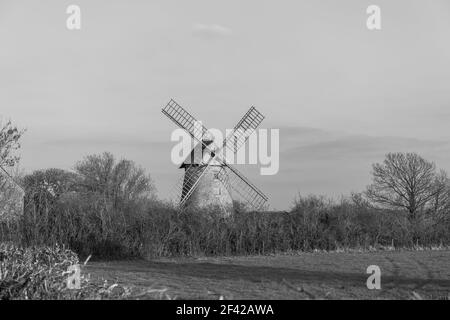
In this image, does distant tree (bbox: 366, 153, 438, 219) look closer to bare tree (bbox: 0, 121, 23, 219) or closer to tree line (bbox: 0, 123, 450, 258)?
tree line (bbox: 0, 123, 450, 258)

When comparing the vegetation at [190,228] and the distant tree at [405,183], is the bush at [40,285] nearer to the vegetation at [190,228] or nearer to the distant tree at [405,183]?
the vegetation at [190,228]

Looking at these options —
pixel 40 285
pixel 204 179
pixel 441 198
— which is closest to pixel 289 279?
pixel 40 285

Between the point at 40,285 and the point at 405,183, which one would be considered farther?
the point at 405,183

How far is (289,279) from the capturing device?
14781 mm

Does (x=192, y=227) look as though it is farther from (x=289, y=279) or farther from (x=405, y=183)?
(x=405, y=183)

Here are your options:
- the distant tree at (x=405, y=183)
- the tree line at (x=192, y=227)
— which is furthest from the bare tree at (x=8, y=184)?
the distant tree at (x=405, y=183)

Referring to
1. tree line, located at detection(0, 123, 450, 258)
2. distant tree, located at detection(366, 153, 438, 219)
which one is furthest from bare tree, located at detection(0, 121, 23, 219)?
distant tree, located at detection(366, 153, 438, 219)

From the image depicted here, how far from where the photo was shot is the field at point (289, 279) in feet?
39.0

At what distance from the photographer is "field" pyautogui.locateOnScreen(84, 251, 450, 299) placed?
11898mm

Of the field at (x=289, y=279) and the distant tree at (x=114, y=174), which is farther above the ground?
the distant tree at (x=114, y=174)

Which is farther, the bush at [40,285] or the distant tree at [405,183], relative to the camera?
the distant tree at [405,183]

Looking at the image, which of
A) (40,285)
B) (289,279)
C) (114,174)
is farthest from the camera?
(114,174)

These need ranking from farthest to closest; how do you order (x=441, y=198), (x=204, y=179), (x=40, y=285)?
(x=441, y=198) < (x=204, y=179) < (x=40, y=285)
